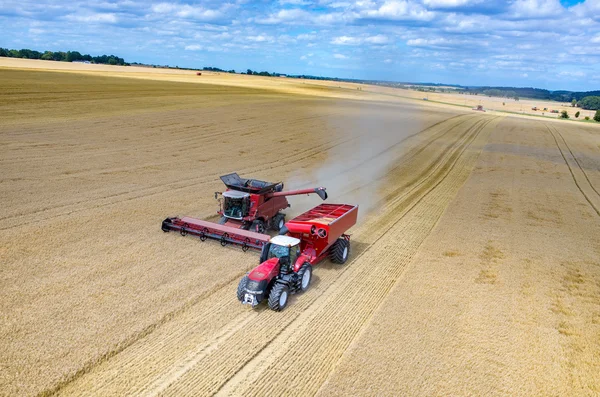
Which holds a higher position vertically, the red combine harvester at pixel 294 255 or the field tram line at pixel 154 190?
the red combine harvester at pixel 294 255

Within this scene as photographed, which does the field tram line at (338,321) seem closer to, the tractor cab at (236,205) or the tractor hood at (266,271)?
the tractor hood at (266,271)

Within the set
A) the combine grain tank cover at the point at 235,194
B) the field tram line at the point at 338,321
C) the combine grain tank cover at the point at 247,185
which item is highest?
the combine grain tank cover at the point at 247,185

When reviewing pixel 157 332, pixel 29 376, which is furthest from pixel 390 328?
pixel 29 376

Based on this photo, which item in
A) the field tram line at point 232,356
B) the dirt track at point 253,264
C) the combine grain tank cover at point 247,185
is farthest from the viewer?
the combine grain tank cover at point 247,185

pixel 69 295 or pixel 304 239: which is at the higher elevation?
pixel 304 239

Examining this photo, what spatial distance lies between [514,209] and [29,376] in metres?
20.5

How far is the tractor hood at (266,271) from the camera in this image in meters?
11.1

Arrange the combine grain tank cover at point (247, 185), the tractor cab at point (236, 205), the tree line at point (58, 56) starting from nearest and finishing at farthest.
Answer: the tractor cab at point (236, 205) < the combine grain tank cover at point (247, 185) < the tree line at point (58, 56)

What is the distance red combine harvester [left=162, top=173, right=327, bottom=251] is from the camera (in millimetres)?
14836

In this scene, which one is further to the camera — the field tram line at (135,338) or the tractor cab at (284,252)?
the tractor cab at (284,252)

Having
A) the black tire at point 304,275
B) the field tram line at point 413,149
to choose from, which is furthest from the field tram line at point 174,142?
the black tire at point 304,275

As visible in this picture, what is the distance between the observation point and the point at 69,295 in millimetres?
11289

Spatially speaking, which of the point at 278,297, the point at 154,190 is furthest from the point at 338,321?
the point at 154,190

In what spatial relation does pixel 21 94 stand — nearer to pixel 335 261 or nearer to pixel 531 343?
pixel 335 261
